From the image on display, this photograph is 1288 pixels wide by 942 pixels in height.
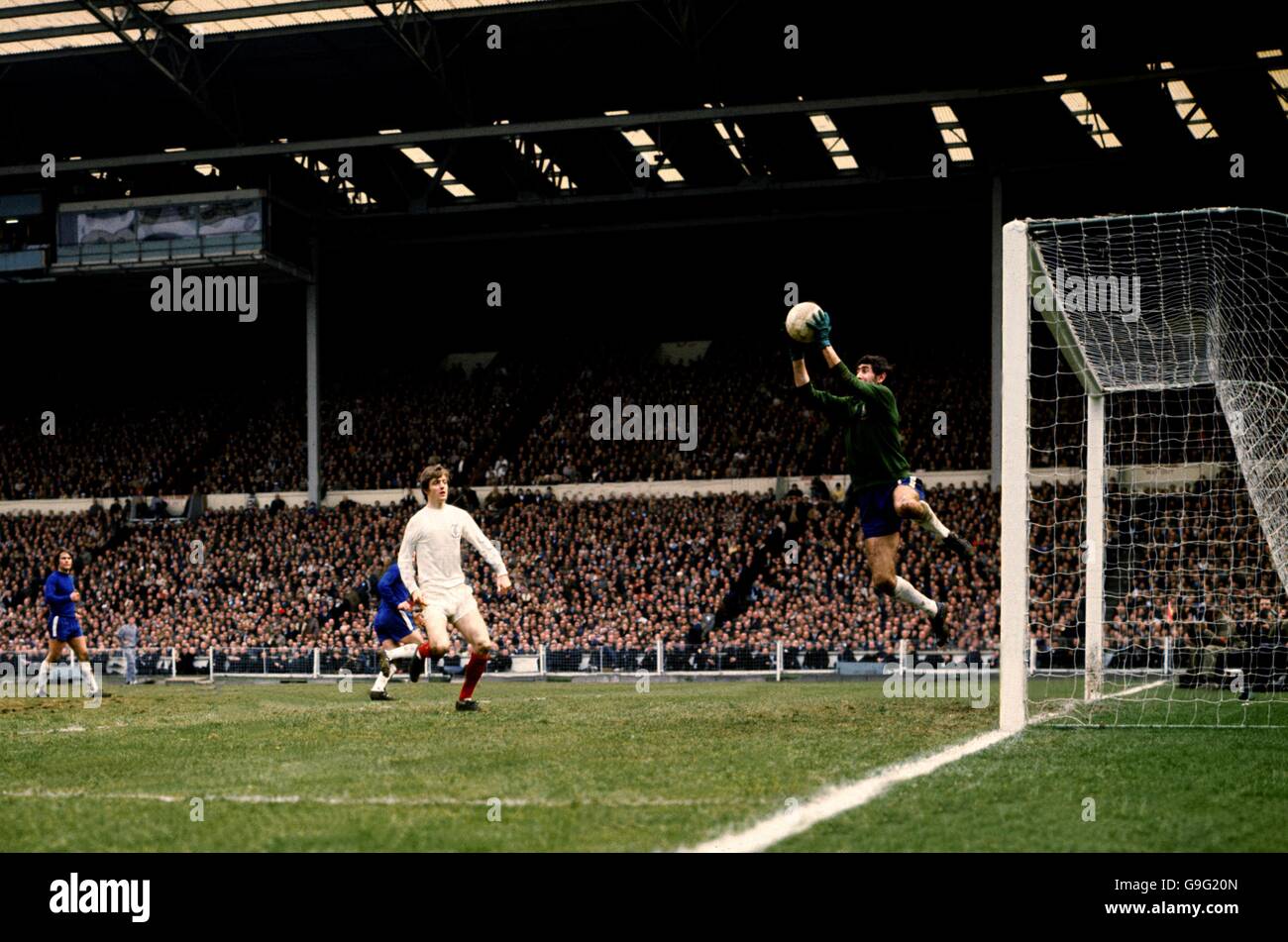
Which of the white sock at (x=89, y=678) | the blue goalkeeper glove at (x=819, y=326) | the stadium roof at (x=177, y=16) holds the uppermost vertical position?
the stadium roof at (x=177, y=16)

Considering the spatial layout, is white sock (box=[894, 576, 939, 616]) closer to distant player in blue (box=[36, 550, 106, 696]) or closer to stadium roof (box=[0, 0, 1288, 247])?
distant player in blue (box=[36, 550, 106, 696])

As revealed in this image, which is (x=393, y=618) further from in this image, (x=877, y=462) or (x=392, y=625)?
(x=877, y=462)

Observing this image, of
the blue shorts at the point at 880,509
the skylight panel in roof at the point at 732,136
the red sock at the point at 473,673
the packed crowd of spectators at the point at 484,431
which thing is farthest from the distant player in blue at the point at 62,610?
the skylight panel in roof at the point at 732,136

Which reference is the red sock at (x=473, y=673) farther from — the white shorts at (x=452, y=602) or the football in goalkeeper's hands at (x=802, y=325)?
the football in goalkeeper's hands at (x=802, y=325)

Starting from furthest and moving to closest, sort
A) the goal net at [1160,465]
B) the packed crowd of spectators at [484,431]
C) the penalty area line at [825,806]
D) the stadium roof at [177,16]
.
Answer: the packed crowd of spectators at [484,431] < the stadium roof at [177,16] < the goal net at [1160,465] < the penalty area line at [825,806]

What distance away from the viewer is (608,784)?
739cm

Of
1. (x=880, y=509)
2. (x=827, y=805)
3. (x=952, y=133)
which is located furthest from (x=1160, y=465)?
(x=952, y=133)

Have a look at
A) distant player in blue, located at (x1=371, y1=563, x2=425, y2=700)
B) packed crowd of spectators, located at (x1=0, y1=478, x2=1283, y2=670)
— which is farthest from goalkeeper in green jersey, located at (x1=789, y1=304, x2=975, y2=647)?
packed crowd of spectators, located at (x1=0, y1=478, x2=1283, y2=670)

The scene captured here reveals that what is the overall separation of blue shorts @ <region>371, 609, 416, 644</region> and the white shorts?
5.25 meters

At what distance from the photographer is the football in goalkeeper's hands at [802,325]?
33.7 ft

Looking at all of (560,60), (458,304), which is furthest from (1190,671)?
(458,304)

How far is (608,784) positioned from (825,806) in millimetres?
1392

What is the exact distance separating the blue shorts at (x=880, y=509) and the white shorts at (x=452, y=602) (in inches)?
144

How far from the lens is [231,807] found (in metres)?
6.77
